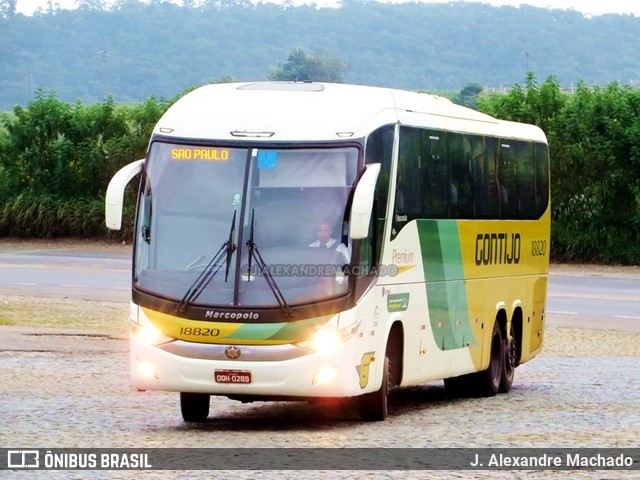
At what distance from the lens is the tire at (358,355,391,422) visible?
1485cm

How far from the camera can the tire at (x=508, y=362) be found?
64.9 ft

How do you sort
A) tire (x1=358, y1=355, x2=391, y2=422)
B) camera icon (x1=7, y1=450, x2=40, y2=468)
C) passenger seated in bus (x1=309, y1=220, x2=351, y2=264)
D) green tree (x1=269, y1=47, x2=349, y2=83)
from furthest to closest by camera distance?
green tree (x1=269, y1=47, x2=349, y2=83), tire (x1=358, y1=355, x2=391, y2=422), passenger seated in bus (x1=309, y1=220, x2=351, y2=264), camera icon (x1=7, y1=450, x2=40, y2=468)

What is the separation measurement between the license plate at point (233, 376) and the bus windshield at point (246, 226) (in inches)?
23.5

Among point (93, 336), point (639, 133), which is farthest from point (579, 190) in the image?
point (93, 336)

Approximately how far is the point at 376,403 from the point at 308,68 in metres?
138

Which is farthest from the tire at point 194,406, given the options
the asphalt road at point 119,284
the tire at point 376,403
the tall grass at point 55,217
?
the tall grass at point 55,217

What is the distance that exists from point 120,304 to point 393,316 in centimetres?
1706

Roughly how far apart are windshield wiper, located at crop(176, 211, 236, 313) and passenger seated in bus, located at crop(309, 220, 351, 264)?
0.74 meters

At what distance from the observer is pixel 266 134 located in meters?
14.4

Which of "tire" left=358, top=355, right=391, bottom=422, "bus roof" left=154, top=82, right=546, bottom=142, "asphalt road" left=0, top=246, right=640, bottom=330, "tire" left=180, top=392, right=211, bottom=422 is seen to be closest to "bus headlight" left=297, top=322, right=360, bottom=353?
"tire" left=358, top=355, right=391, bottom=422

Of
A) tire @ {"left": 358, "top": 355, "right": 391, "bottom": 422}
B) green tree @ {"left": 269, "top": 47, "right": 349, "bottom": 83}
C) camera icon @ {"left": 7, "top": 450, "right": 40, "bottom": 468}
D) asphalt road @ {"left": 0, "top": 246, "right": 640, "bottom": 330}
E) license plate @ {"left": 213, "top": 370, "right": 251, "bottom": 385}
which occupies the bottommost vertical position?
asphalt road @ {"left": 0, "top": 246, "right": 640, "bottom": 330}

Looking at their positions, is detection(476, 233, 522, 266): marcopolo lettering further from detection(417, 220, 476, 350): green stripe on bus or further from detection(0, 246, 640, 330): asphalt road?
detection(0, 246, 640, 330): asphalt road

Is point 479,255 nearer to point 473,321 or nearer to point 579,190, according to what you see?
point 473,321

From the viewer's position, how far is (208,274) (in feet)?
45.9
